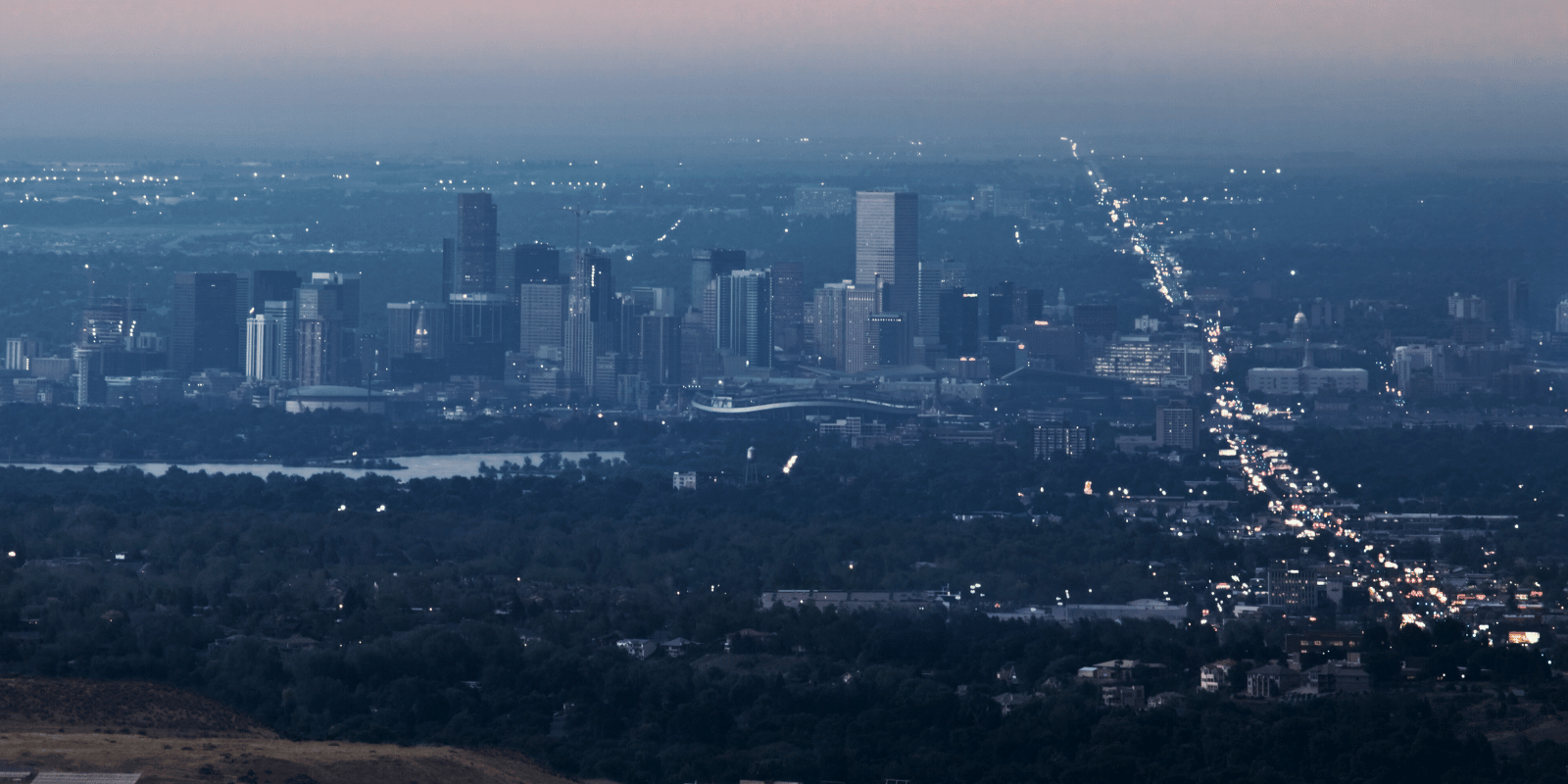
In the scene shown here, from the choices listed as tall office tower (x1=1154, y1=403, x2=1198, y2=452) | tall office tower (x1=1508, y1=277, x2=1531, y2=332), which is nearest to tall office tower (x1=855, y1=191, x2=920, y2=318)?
tall office tower (x1=1508, y1=277, x2=1531, y2=332)

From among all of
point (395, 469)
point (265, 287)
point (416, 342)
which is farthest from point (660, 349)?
point (395, 469)

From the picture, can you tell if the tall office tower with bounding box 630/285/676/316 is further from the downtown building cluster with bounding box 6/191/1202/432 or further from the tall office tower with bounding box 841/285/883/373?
the tall office tower with bounding box 841/285/883/373

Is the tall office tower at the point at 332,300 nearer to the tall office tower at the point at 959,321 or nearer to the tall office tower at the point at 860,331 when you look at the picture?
the tall office tower at the point at 860,331

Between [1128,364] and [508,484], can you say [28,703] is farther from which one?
[1128,364]

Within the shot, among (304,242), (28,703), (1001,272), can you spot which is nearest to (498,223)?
(304,242)

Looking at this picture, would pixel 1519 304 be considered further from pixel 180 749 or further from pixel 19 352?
pixel 180 749

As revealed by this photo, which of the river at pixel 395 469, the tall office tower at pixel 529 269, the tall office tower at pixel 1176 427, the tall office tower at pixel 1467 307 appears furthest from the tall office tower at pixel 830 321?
the tall office tower at pixel 1176 427
